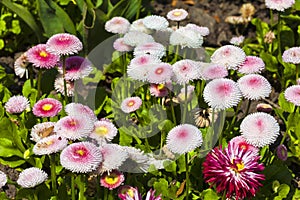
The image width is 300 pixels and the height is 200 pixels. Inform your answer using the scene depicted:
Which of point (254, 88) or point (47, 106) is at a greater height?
point (254, 88)

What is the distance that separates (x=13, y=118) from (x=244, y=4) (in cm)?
196

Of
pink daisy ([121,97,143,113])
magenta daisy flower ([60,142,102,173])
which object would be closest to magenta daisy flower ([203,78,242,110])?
pink daisy ([121,97,143,113])

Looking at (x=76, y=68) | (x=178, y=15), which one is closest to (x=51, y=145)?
(x=76, y=68)

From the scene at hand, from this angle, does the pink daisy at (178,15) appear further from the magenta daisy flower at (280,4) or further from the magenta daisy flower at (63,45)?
the magenta daisy flower at (63,45)

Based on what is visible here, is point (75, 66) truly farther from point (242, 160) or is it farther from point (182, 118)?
point (242, 160)

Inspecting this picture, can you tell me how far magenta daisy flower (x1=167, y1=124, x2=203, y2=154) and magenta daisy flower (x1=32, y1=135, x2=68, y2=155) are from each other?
405 millimetres

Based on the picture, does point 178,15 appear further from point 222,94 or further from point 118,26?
point 222,94

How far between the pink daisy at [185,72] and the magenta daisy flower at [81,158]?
0.56 meters

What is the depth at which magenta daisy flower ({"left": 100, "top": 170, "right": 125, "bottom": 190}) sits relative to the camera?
7.82ft

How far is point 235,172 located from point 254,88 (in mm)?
430

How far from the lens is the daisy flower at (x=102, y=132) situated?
258cm

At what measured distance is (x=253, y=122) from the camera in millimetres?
2439

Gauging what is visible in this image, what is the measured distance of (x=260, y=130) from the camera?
2404 millimetres

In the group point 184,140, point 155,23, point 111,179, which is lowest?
point 111,179
